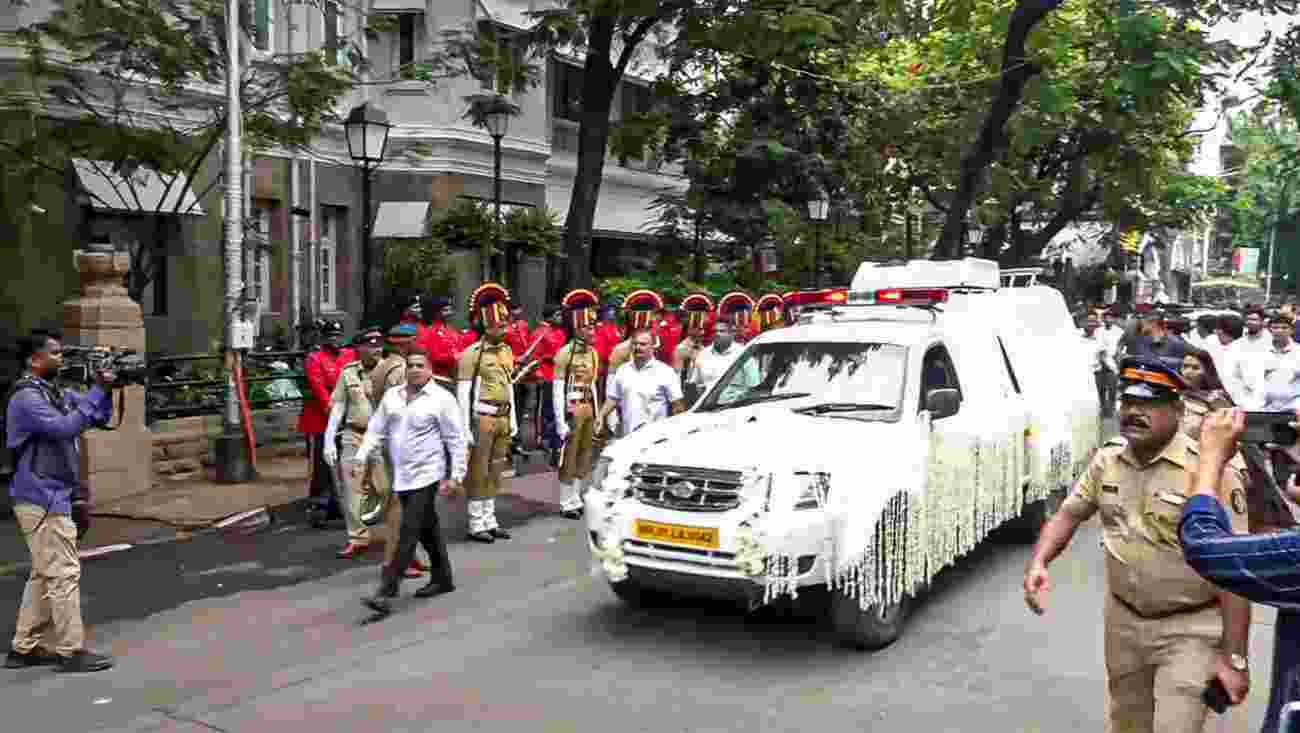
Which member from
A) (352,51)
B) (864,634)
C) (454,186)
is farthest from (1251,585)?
(454,186)

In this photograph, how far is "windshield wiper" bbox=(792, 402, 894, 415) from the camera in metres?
7.39

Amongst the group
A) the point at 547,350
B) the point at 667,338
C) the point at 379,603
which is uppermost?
the point at 667,338

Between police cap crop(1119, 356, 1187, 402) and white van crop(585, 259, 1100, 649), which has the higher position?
police cap crop(1119, 356, 1187, 402)

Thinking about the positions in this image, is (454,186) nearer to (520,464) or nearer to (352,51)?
(352,51)

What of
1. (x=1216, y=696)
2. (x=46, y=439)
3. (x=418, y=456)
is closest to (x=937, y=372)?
(x=418, y=456)

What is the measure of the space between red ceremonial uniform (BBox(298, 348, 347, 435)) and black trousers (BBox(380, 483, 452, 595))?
9.31ft

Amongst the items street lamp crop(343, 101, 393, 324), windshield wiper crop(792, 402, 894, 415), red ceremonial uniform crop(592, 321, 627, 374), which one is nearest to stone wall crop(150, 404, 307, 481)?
street lamp crop(343, 101, 393, 324)

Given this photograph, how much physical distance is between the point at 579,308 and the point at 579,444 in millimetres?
2078

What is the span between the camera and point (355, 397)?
918 centimetres

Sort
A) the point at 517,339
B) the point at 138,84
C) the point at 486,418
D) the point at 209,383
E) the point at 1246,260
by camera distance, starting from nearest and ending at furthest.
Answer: the point at 486,418
the point at 209,383
the point at 517,339
the point at 138,84
the point at 1246,260

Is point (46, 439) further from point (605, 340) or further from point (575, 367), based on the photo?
point (605, 340)

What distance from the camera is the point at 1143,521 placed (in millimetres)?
3965

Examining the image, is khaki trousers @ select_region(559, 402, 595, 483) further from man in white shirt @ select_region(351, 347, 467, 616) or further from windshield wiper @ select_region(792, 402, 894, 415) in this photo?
windshield wiper @ select_region(792, 402, 894, 415)

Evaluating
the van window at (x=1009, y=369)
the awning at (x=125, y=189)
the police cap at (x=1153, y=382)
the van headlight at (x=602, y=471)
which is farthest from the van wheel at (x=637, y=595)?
the awning at (x=125, y=189)
